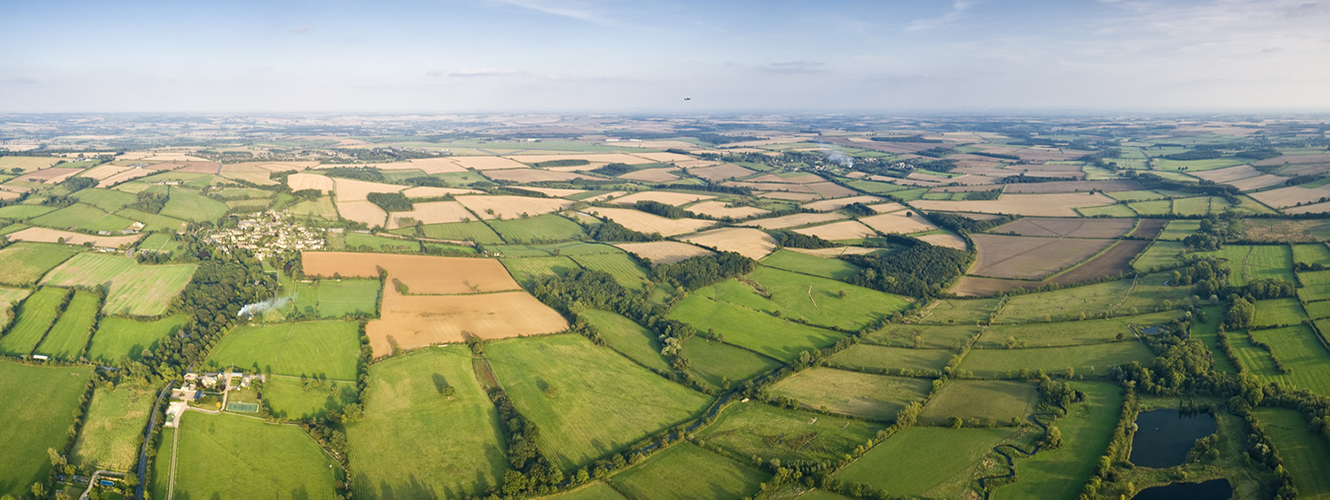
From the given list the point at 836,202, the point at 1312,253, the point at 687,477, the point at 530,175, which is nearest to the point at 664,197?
the point at 836,202

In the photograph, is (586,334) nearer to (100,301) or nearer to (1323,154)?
(100,301)

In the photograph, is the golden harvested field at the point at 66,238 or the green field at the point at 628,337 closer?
the green field at the point at 628,337

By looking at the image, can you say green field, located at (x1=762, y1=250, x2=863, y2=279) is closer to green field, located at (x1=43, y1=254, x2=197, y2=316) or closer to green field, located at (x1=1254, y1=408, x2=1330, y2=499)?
green field, located at (x1=1254, y1=408, x2=1330, y2=499)

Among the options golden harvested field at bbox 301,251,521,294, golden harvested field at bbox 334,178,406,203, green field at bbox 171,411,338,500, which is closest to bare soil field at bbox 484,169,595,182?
golden harvested field at bbox 334,178,406,203

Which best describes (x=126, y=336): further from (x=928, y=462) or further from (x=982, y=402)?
(x=982, y=402)

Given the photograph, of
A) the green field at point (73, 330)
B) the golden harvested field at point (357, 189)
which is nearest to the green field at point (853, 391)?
the green field at point (73, 330)

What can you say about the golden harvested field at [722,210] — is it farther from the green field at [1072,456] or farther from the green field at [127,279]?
the green field at [127,279]
